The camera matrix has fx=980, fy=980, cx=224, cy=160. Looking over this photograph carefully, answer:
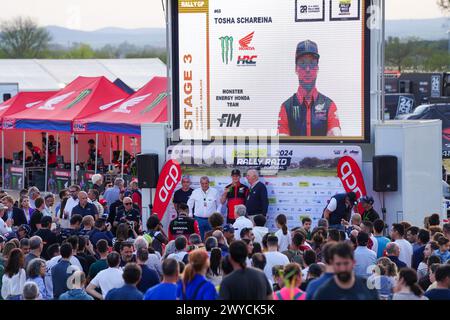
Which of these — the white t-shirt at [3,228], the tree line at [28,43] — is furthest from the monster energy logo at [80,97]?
the tree line at [28,43]

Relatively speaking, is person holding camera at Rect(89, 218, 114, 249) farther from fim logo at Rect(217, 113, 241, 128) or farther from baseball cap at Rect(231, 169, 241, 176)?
fim logo at Rect(217, 113, 241, 128)

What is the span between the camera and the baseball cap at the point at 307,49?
15.7 metres

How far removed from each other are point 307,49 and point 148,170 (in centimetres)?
333

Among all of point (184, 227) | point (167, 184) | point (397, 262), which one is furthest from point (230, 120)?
point (397, 262)

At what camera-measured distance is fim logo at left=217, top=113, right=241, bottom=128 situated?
631 inches

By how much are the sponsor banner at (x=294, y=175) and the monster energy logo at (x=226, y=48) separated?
4.73 ft

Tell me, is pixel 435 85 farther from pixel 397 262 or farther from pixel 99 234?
pixel 397 262

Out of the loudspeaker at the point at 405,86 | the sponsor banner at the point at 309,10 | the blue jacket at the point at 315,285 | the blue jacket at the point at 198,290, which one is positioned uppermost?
the sponsor banner at the point at 309,10

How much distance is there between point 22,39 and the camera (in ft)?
285

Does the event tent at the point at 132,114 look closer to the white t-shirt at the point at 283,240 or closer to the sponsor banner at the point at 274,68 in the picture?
the sponsor banner at the point at 274,68

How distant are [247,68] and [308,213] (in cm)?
254

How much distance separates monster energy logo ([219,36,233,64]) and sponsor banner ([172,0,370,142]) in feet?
0.05

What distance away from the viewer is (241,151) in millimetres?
16031
